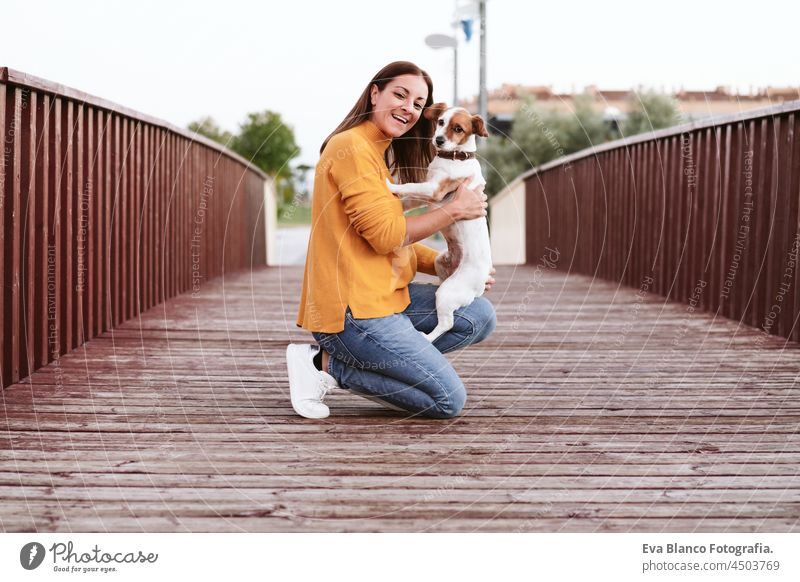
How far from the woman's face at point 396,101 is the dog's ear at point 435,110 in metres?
0.14

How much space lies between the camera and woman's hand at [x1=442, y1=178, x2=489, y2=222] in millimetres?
3717

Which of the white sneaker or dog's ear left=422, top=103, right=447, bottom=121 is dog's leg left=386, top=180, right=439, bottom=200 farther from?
the white sneaker

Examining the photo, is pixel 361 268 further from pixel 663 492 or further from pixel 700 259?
pixel 700 259

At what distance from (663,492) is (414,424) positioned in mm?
1114

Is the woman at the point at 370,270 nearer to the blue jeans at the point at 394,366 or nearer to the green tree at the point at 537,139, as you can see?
the blue jeans at the point at 394,366

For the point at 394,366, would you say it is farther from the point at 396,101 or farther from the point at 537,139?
the point at 537,139

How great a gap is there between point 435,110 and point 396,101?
265mm

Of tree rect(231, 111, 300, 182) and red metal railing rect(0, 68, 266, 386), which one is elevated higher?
tree rect(231, 111, 300, 182)

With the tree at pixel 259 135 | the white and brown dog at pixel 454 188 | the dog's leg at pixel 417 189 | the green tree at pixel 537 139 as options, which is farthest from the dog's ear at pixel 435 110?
the green tree at pixel 537 139

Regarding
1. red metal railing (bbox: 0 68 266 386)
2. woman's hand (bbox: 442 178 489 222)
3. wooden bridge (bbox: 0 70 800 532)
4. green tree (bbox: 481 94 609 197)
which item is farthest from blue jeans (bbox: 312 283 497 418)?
green tree (bbox: 481 94 609 197)

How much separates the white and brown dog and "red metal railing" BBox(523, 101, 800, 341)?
114 inches

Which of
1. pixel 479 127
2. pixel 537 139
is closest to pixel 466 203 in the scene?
pixel 479 127

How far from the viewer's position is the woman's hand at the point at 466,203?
146 inches

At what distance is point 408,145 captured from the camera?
407cm
